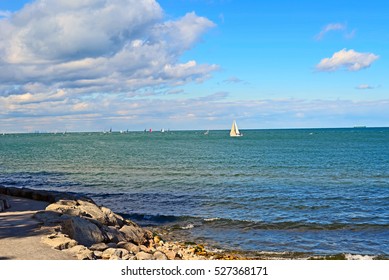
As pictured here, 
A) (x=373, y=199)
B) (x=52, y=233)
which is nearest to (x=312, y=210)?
(x=373, y=199)

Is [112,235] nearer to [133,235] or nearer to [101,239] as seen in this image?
[101,239]

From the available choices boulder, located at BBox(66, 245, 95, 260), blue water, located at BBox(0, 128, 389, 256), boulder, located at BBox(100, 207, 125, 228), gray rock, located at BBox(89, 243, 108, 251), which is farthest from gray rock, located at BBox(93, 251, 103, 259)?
blue water, located at BBox(0, 128, 389, 256)

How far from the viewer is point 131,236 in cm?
1591

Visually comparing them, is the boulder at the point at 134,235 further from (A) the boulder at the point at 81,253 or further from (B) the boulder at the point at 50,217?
(A) the boulder at the point at 81,253

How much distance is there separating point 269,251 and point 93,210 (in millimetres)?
7976

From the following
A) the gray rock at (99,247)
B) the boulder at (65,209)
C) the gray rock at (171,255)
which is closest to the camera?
the gray rock at (99,247)

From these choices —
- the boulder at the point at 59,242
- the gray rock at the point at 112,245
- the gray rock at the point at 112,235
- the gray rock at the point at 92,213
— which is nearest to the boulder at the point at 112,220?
the gray rock at the point at 92,213

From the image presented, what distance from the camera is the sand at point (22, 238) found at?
36.0 ft

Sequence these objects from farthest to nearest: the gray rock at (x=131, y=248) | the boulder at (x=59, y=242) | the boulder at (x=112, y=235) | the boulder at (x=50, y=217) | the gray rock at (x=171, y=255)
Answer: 1. the boulder at (x=50, y=217)
2. the boulder at (x=112, y=235)
3. the gray rock at (x=171, y=255)
4. the gray rock at (x=131, y=248)
5. the boulder at (x=59, y=242)

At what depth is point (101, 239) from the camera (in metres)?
13.6

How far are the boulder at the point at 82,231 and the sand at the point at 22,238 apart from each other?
0.78 m

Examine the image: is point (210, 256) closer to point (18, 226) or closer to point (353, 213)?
point (18, 226)

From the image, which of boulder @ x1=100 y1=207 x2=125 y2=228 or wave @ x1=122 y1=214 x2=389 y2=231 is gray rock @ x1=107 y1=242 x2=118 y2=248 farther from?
wave @ x1=122 y1=214 x2=389 y2=231

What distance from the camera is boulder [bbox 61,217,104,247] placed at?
12953 mm
